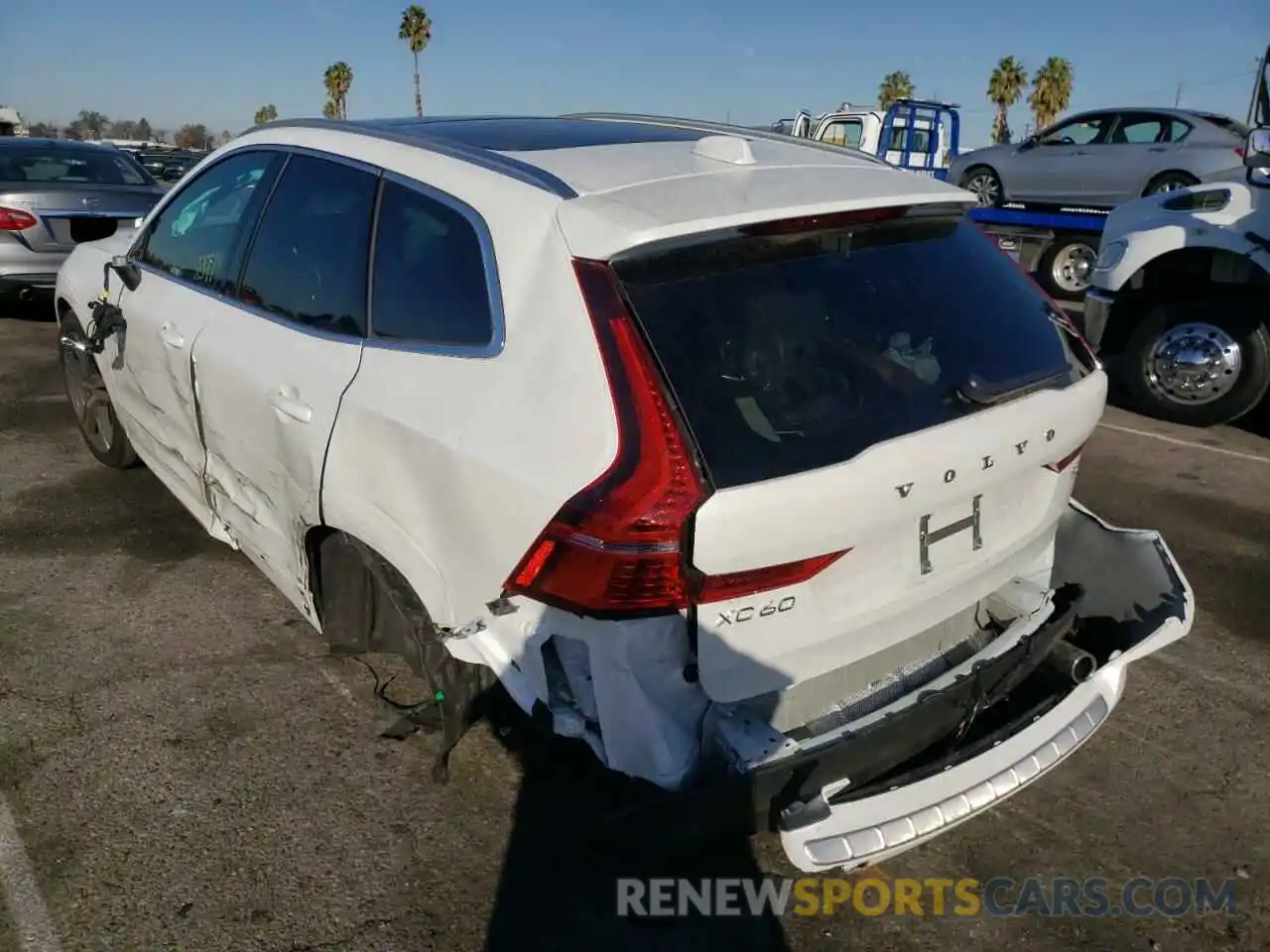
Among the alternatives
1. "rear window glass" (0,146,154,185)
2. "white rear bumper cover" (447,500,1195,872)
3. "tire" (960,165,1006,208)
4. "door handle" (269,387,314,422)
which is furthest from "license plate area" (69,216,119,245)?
"tire" (960,165,1006,208)

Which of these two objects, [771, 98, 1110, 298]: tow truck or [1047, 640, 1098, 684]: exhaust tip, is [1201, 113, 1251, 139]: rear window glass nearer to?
[771, 98, 1110, 298]: tow truck

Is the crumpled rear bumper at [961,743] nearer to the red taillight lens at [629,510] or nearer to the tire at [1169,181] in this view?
the red taillight lens at [629,510]

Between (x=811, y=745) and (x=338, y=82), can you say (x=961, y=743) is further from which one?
(x=338, y=82)

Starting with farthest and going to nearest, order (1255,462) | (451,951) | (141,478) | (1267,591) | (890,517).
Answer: (1255,462)
(141,478)
(1267,591)
(451,951)
(890,517)

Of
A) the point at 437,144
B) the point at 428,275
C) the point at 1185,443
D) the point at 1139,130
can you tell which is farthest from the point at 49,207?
the point at 1139,130

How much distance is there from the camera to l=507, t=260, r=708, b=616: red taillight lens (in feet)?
6.49

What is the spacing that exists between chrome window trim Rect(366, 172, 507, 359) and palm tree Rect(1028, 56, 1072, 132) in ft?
149

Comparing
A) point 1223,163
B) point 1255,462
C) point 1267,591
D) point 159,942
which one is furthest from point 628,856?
point 1223,163

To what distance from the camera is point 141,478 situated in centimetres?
524

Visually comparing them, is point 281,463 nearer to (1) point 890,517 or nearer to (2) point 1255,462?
(1) point 890,517

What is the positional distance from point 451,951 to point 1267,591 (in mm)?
3798

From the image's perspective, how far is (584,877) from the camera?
257 cm

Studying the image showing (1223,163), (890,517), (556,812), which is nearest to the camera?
(890,517)

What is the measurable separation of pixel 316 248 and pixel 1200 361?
6.04 metres
